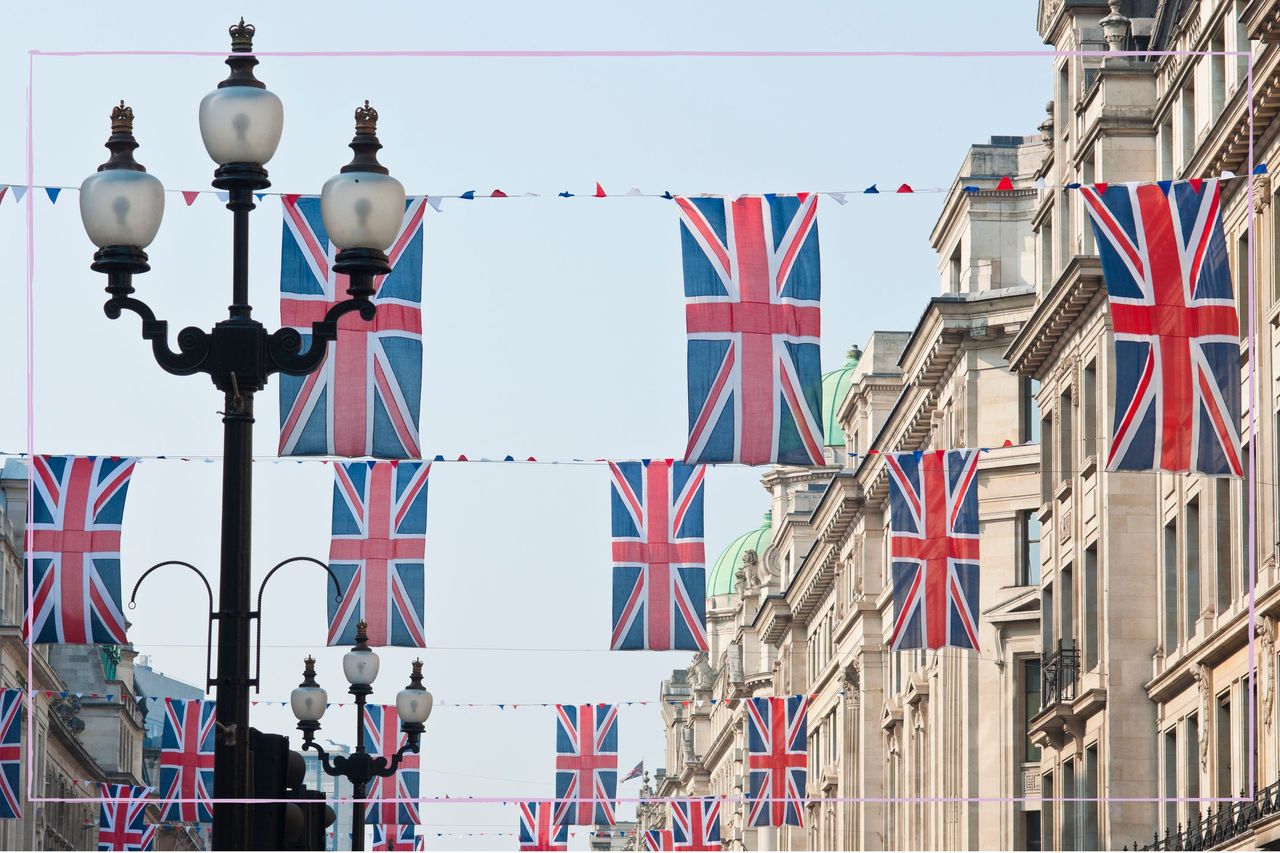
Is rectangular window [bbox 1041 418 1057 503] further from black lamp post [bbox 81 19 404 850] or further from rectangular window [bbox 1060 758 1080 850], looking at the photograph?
black lamp post [bbox 81 19 404 850]

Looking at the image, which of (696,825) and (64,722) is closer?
(696,825)

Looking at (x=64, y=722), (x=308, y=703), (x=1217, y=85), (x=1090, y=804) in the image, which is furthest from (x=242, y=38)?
(x=64, y=722)

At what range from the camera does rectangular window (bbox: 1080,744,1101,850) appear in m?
46.4

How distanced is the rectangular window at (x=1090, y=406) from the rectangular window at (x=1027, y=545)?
11.3 m

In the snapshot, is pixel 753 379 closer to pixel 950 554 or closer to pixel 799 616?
pixel 950 554

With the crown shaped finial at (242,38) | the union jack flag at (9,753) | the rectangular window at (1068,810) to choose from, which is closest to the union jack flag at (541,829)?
the union jack flag at (9,753)

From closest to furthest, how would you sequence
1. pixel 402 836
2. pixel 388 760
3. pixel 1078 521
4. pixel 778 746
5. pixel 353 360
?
pixel 353 360
pixel 1078 521
pixel 388 760
pixel 778 746
pixel 402 836

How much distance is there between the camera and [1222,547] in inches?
1551

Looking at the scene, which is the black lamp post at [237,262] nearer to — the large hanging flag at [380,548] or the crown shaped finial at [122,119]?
the crown shaped finial at [122,119]

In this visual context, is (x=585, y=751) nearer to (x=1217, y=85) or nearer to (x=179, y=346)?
(x=1217, y=85)

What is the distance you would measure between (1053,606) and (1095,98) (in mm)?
10437

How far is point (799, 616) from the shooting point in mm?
94812

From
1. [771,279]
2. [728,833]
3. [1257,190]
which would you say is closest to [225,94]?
Result: [771,279]

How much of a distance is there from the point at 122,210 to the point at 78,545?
20.1 m
